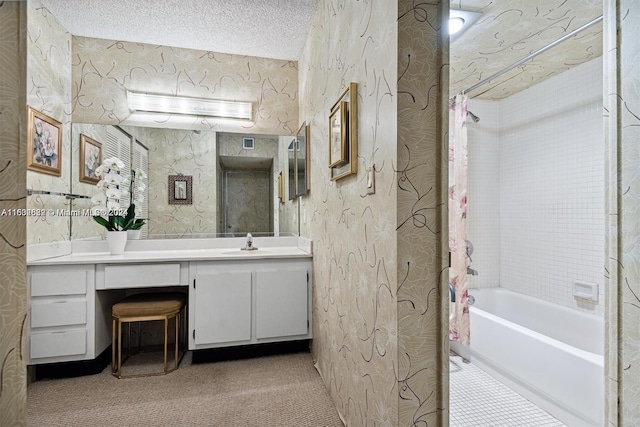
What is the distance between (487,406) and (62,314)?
2624 mm

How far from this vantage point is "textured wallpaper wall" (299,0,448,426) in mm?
1070

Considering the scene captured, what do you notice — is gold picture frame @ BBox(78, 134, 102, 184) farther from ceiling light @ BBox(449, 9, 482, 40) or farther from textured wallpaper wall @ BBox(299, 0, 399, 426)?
ceiling light @ BBox(449, 9, 482, 40)

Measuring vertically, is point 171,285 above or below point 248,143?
below

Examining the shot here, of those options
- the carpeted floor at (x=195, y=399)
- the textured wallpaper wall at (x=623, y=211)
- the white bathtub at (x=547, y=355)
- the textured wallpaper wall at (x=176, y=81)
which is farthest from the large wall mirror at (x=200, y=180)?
the textured wallpaper wall at (x=623, y=211)

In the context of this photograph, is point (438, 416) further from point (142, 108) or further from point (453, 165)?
point (142, 108)

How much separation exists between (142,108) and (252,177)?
1.06 m

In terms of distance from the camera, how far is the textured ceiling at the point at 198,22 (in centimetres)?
A: 223

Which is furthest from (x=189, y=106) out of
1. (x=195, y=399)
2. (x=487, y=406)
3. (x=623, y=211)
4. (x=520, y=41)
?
(x=487, y=406)

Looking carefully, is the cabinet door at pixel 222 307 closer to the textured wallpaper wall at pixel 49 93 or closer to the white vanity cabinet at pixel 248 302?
the white vanity cabinet at pixel 248 302

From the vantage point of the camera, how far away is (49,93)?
7.66ft

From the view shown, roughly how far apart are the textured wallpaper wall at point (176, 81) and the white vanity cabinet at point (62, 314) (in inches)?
51.3

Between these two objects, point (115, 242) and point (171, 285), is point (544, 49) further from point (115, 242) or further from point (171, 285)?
point (115, 242)

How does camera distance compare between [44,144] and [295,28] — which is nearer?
[44,144]

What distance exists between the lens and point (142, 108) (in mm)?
2744
